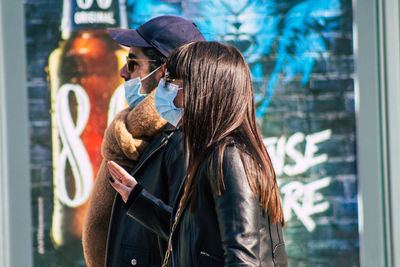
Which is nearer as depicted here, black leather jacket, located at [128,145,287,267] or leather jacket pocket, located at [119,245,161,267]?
black leather jacket, located at [128,145,287,267]

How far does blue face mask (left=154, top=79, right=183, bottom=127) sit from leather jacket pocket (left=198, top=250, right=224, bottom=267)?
0.58 metres

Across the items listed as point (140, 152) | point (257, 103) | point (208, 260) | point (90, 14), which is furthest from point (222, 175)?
point (90, 14)

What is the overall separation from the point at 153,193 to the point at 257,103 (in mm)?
1976

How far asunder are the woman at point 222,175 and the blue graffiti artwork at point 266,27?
7.59 feet

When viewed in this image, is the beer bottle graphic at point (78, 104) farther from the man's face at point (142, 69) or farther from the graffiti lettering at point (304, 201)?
the man's face at point (142, 69)

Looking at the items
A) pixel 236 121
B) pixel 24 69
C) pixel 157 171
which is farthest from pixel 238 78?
pixel 24 69

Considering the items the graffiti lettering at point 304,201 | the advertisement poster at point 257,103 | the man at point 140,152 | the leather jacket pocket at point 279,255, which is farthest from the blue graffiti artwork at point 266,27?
the leather jacket pocket at point 279,255

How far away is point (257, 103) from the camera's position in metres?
3.88

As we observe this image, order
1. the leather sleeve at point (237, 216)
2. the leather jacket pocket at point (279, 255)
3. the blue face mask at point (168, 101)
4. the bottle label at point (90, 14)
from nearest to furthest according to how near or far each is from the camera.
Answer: the leather sleeve at point (237, 216) < the leather jacket pocket at point (279, 255) < the blue face mask at point (168, 101) < the bottle label at point (90, 14)

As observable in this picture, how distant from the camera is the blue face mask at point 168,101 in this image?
1773 mm

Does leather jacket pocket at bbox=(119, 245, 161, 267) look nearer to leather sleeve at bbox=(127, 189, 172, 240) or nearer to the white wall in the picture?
leather sleeve at bbox=(127, 189, 172, 240)

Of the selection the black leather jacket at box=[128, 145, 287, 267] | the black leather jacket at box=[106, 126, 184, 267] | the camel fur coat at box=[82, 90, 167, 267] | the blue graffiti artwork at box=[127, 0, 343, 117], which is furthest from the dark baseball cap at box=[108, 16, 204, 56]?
the blue graffiti artwork at box=[127, 0, 343, 117]

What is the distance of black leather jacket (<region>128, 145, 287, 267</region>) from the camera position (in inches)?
52.6

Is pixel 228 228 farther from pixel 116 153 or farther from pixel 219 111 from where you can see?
pixel 116 153
